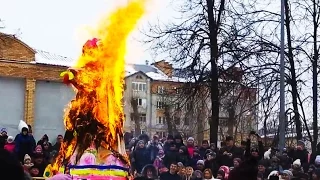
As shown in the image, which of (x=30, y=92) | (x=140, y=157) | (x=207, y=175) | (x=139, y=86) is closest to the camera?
(x=207, y=175)

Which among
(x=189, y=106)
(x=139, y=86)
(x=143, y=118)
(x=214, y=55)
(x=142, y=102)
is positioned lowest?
(x=189, y=106)

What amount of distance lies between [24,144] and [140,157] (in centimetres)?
280

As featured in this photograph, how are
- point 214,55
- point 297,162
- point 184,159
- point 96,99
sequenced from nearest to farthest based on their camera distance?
point 96,99 < point 297,162 < point 184,159 < point 214,55

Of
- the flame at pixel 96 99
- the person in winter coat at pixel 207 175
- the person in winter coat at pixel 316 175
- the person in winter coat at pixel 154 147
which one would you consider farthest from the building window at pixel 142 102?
the flame at pixel 96 99

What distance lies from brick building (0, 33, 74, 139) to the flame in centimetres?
2402

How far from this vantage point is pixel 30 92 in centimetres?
3469

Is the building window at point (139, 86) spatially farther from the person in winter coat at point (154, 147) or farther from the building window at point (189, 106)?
the person in winter coat at point (154, 147)

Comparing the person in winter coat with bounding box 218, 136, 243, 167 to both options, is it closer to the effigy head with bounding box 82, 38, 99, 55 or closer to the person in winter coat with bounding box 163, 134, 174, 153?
the person in winter coat with bounding box 163, 134, 174, 153

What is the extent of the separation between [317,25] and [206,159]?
904cm

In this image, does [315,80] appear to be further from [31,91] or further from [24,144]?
[31,91]

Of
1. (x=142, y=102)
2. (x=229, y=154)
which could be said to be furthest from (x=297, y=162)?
(x=142, y=102)

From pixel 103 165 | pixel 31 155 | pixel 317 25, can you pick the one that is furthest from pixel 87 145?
pixel 317 25

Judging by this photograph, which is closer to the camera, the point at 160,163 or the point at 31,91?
the point at 160,163

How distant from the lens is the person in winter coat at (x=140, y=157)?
1473cm
